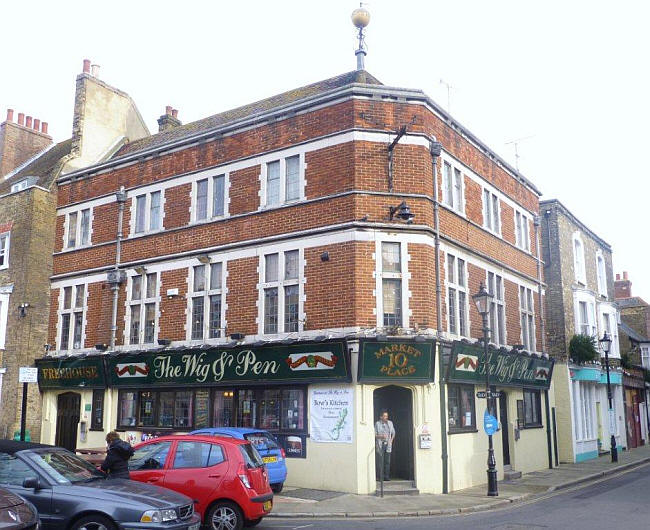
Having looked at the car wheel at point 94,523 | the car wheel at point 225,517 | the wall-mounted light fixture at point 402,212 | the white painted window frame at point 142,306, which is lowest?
the car wheel at point 225,517

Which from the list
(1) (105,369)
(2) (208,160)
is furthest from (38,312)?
(2) (208,160)

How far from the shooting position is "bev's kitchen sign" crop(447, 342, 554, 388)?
1786 centimetres

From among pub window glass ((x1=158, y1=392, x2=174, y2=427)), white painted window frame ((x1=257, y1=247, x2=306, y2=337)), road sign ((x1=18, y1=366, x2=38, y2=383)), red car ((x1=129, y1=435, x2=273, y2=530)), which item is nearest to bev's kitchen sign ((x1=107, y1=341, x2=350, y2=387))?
pub window glass ((x1=158, y1=392, x2=174, y2=427))

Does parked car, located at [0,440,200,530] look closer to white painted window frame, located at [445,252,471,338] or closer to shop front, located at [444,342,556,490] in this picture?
shop front, located at [444,342,556,490]

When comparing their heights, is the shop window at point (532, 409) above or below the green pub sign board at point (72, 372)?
below

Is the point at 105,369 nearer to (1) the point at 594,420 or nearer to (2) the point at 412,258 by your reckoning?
(2) the point at 412,258

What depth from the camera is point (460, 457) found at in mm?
17766

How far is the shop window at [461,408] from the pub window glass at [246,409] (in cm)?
541

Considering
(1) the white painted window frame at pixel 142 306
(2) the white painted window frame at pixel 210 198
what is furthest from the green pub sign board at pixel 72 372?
(2) the white painted window frame at pixel 210 198

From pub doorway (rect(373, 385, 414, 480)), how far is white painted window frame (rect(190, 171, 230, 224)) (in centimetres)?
723

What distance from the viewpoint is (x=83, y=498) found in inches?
346

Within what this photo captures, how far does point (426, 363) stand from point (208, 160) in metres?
9.58

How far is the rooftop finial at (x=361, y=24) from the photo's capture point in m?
21.4

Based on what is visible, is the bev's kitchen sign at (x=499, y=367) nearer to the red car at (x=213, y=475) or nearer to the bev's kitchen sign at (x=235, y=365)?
the bev's kitchen sign at (x=235, y=365)
